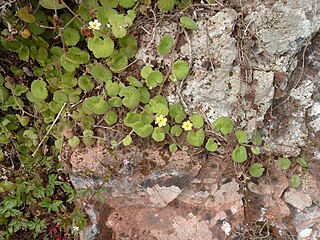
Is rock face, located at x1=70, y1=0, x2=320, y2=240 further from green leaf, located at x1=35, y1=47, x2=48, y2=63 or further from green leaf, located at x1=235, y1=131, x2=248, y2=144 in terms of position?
green leaf, located at x1=35, y1=47, x2=48, y2=63

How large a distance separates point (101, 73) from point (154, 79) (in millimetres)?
329

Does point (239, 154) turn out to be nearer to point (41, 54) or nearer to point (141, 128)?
point (141, 128)

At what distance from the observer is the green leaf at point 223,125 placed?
7.92ft

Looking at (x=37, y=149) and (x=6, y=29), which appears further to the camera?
(x=37, y=149)

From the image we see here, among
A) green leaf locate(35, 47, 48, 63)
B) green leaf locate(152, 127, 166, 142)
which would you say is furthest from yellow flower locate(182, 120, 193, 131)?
green leaf locate(35, 47, 48, 63)

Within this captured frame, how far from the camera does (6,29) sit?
2.37m

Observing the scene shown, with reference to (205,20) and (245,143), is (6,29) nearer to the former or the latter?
(205,20)

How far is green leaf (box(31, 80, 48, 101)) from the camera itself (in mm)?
2574

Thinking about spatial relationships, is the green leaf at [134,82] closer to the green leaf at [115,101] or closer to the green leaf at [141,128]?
the green leaf at [115,101]

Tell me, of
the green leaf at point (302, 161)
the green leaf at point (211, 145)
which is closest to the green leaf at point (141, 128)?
the green leaf at point (211, 145)

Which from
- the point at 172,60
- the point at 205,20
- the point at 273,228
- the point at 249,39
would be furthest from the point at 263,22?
the point at 273,228

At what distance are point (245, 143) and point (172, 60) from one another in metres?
0.70

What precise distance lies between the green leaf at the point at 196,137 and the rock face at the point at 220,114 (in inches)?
4.6

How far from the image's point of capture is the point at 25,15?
7.34 feet
